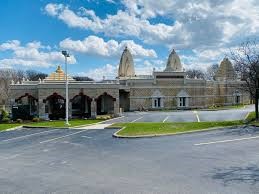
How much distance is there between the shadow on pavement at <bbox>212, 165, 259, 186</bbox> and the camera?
10.5 meters

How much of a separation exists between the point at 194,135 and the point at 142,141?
3.59m

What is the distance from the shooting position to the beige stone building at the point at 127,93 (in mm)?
44906

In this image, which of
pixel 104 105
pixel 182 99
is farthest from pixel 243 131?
pixel 182 99

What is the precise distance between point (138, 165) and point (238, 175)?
400cm

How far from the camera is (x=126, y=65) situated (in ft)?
218

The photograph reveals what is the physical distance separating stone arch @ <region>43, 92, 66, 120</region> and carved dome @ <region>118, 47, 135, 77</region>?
1812 centimetres

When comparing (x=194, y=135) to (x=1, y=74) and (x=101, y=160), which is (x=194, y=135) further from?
(x=1, y=74)

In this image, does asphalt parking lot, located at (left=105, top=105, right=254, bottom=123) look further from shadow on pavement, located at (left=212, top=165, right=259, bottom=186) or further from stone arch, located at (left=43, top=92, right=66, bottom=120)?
shadow on pavement, located at (left=212, top=165, right=259, bottom=186)

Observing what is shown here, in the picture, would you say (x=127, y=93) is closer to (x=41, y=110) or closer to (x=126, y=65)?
(x=126, y=65)

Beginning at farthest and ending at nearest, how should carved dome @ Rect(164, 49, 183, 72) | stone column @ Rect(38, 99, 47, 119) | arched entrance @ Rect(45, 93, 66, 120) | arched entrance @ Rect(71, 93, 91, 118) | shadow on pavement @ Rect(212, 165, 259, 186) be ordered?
carved dome @ Rect(164, 49, 183, 72) < arched entrance @ Rect(71, 93, 91, 118) < arched entrance @ Rect(45, 93, 66, 120) < stone column @ Rect(38, 99, 47, 119) < shadow on pavement @ Rect(212, 165, 259, 186)

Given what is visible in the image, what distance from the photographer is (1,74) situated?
3967 inches

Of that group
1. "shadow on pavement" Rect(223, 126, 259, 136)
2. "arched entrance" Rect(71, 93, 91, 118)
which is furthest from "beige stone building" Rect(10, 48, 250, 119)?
"shadow on pavement" Rect(223, 126, 259, 136)

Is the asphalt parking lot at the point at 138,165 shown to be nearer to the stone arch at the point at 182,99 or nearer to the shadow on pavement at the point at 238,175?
the shadow on pavement at the point at 238,175

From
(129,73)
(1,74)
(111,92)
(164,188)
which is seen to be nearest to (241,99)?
(129,73)
